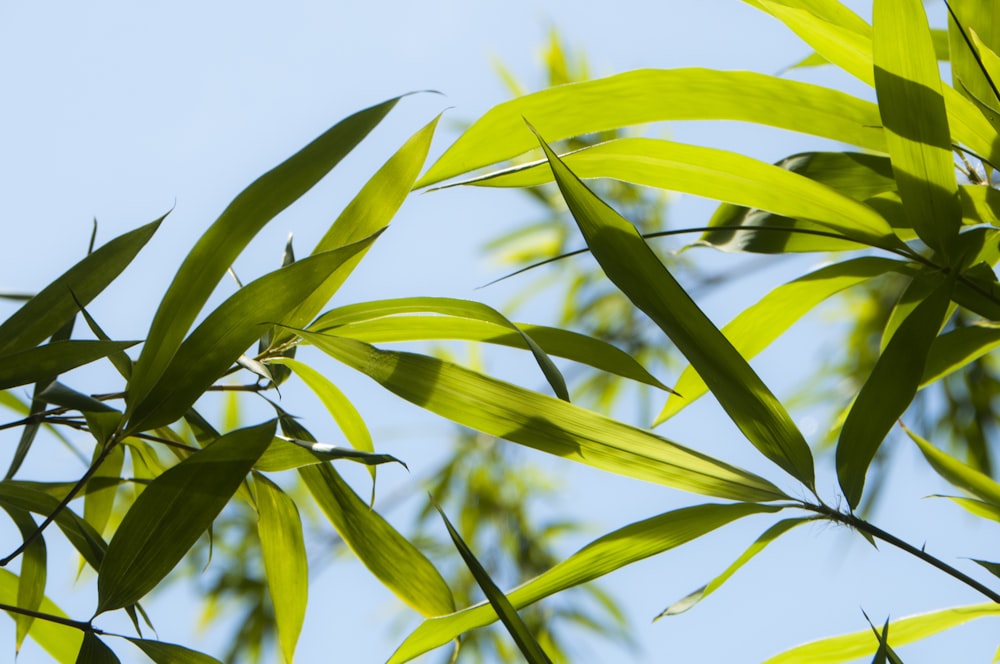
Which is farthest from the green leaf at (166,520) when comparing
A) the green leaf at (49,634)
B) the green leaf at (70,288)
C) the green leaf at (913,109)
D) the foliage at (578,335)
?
the green leaf at (913,109)

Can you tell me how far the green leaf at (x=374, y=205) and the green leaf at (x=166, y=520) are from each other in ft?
0.38

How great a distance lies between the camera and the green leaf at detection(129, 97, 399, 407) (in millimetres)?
395

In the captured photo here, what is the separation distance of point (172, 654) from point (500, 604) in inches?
6.8

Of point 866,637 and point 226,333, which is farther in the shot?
point 866,637

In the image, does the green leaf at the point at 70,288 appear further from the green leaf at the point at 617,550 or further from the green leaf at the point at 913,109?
the green leaf at the point at 913,109

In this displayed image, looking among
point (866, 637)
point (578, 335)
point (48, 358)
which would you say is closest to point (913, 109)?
point (578, 335)

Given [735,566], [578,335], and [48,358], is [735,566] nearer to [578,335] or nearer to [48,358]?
[578,335]

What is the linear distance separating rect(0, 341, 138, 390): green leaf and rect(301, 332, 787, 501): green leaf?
97mm

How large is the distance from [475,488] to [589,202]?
1.60 metres

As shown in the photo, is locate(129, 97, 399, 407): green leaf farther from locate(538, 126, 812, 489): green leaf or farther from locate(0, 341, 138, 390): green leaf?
locate(538, 126, 812, 489): green leaf

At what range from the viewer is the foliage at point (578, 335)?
380 mm

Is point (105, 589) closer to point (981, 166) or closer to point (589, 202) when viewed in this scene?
point (589, 202)

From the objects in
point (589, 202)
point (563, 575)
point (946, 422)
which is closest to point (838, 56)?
point (589, 202)

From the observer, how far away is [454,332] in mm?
485
